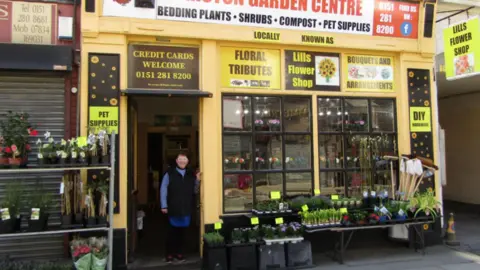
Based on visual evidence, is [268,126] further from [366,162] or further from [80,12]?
[80,12]

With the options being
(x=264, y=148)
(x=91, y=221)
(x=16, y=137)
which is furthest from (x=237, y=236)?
(x=16, y=137)

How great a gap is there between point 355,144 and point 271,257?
2836 mm

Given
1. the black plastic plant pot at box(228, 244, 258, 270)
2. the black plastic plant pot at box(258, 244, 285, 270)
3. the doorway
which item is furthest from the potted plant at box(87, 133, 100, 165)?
the doorway

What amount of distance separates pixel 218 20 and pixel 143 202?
6.73 m

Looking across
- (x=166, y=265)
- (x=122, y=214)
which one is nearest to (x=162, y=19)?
(x=122, y=214)

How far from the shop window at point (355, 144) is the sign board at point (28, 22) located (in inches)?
188

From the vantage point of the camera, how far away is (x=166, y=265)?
21.2ft

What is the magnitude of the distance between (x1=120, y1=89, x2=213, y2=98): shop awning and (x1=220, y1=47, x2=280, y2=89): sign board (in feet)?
1.85

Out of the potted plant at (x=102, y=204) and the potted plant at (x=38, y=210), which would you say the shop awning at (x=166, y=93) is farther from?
the potted plant at (x=38, y=210)

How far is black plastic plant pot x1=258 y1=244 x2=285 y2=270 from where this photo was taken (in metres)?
6.09

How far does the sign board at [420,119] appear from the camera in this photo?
25.2ft

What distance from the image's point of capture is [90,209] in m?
5.52

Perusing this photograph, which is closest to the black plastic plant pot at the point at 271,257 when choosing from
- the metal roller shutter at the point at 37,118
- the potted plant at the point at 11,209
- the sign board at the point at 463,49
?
the metal roller shutter at the point at 37,118

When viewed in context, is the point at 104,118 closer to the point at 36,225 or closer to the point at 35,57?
the point at 35,57
